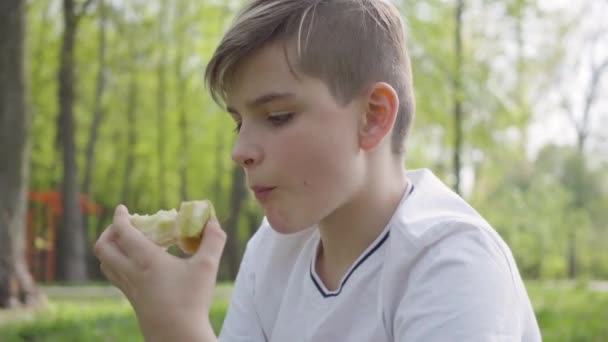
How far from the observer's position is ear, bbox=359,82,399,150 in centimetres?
188

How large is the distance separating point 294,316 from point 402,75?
2.17 feet

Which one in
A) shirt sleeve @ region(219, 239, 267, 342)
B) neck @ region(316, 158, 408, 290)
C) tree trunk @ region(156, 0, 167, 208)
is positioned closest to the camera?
neck @ region(316, 158, 408, 290)

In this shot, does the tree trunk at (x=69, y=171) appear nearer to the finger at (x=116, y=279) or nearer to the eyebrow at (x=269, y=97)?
the finger at (x=116, y=279)

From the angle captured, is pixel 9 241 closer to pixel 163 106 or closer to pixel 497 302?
pixel 497 302

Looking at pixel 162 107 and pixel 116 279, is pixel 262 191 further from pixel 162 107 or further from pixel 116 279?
pixel 162 107

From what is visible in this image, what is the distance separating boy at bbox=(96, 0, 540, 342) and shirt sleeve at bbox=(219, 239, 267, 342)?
0.67 ft

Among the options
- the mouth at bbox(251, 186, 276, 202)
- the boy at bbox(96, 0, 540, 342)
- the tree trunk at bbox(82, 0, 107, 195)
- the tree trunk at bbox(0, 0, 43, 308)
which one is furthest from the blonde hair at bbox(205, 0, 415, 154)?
the tree trunk at bbox(82, 0, 107, 195)

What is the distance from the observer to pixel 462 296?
1559 mm

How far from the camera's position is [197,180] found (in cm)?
2956

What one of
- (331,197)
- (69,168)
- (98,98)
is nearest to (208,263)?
(331,197)

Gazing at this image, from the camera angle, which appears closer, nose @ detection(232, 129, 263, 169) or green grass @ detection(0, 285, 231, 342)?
nose @ detection(232, 129, 263, 169)

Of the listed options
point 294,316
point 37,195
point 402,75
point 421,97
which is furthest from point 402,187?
point 37,195

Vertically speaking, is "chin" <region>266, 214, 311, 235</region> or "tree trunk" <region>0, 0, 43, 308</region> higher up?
"chin" <region>266, 214, 311, 235</region>

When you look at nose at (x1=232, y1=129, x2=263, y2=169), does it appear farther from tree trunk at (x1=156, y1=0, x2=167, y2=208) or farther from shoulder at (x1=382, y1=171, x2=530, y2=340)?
tree trunk at (x1=156, y1=0, x2=167, y2=208)
